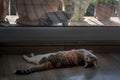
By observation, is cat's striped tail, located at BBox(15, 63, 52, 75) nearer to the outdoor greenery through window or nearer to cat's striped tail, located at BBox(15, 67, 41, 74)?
cat's striped tail, located at BBox(15, 67, 41, 74)

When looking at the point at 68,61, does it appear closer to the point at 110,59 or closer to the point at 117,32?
the point at 110,59

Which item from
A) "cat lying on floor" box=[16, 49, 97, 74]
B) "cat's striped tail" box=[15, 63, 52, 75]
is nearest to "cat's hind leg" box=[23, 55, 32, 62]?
"cat lying on floor" box=[16, 49, 97, 74]

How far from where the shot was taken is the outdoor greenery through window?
1774mm

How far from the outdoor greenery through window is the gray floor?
0.28 meters

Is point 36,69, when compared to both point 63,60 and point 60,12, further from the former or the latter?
point 60,12

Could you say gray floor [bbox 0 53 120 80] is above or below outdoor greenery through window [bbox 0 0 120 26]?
below

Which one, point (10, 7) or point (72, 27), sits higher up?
point (10, 7)

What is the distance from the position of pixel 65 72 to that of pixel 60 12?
20.3 inches

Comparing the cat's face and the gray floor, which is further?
the cat's face

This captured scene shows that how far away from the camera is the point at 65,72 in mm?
1438

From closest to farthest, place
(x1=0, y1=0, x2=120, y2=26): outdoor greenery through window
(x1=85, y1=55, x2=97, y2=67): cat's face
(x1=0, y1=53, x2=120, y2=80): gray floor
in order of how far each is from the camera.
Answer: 1. (x1=0, y1=53, x2=120, y2=80): gray floor
2. (x1=85, y1=55, x2=97, y2=67): cat's face
3. (x1=0, y1=0, x2=120, y2=26): outdoor greenery through window

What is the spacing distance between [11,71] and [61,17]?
1.90 feet

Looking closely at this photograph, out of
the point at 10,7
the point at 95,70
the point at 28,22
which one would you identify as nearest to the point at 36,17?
the point at 28,22

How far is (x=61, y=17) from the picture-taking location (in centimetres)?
184
